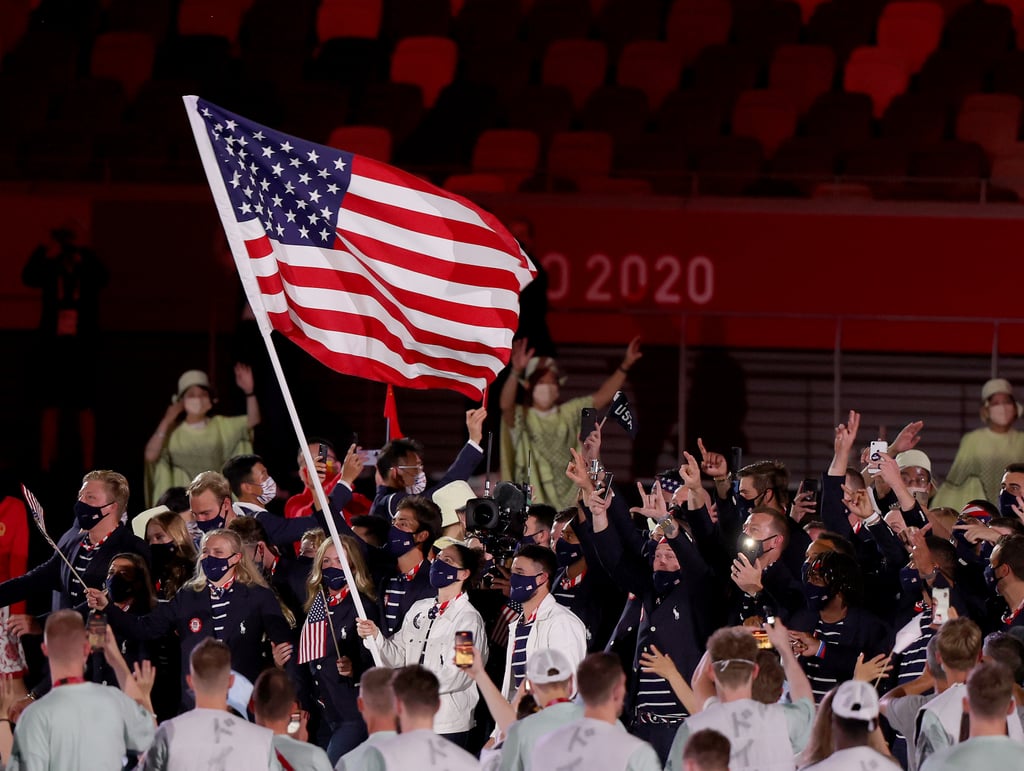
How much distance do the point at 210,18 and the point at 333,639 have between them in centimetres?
1131

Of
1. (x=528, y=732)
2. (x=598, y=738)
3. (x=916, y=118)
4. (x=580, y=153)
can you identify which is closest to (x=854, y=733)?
(x=598, y=738)

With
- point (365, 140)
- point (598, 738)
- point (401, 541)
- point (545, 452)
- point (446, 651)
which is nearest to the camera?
point (598, 738)

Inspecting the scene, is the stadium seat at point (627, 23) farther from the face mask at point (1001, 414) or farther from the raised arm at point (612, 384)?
the face mask at point (1001, 414)

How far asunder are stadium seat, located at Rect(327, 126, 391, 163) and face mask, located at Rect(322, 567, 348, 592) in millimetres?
7713

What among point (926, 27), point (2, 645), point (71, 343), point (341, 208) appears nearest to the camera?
point (341, 208)

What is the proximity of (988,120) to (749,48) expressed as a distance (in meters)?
2.68

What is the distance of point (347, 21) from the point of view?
65.1ft

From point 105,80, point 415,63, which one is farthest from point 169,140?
point 415,63

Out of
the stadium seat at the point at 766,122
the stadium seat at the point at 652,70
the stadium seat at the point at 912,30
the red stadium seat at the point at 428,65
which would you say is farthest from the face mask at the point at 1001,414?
the red stadium seat at the point at 428,65

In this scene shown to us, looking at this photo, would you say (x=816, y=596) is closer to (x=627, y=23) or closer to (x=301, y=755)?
(x=301, y=755)

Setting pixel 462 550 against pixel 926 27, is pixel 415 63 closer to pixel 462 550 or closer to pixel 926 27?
pixel 926 27

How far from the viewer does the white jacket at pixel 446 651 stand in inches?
384

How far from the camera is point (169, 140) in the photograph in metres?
17.4

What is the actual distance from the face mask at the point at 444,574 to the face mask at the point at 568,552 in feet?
3.22
